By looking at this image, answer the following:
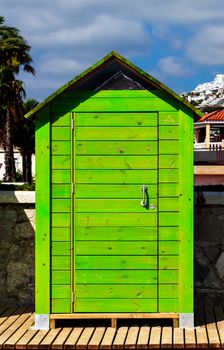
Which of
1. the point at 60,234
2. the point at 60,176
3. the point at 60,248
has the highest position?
the point at 60,176

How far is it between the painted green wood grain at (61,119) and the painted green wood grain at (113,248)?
1091mm

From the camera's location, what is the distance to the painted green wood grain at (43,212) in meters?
5.84

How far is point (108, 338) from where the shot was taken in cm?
558

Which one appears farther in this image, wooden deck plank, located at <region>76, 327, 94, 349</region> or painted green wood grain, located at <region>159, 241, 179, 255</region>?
painted green wood grain, located at <region>159, 241, 179, 255</region>

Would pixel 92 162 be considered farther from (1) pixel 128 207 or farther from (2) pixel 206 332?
(2) pixel 206 332

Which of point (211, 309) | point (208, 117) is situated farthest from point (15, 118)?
point (211, 309)

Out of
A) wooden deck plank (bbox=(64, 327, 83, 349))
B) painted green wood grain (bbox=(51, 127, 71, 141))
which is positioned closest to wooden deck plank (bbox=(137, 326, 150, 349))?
wooden deck plank (bbox=(64, 327, 83, 349))

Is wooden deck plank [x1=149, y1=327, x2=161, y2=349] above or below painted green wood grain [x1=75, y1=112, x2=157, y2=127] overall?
below

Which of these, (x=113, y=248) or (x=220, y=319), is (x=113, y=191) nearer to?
(x=113, y=248)

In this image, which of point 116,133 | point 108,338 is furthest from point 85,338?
point 116,133

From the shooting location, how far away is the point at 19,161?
6325 centimetres

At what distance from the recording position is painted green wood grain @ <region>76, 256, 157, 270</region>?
5840 mm

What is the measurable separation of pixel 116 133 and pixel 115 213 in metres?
0.73

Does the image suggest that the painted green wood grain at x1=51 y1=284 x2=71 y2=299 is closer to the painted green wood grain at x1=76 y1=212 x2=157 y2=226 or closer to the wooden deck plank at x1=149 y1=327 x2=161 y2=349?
the painted green wood grain at x1=76 y1=212 x2=157 y2=226
